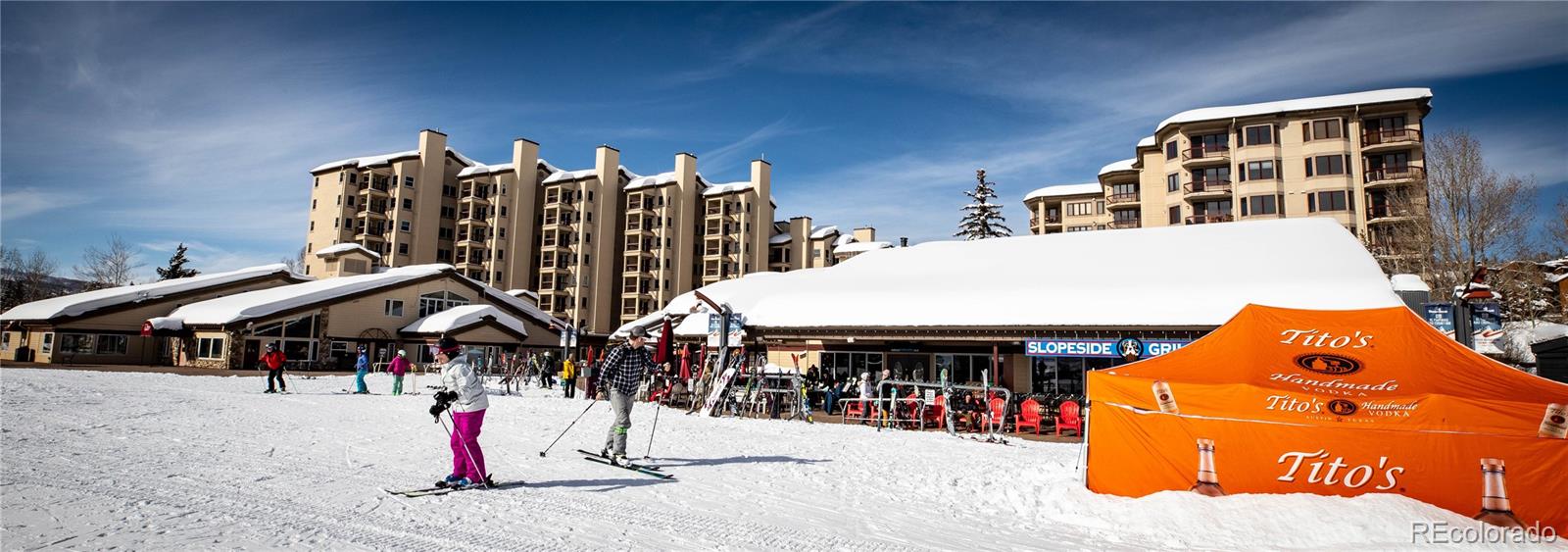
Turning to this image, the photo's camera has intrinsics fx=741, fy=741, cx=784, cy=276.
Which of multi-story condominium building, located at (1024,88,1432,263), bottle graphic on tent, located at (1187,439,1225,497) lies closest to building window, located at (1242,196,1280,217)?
multi-story condominium building, located at (1024,88,1432,263)

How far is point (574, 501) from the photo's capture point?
714 centimetres

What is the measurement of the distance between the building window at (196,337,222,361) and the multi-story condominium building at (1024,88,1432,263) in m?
57.1

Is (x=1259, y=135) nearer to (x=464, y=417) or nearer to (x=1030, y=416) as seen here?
(x=1030, y=416)

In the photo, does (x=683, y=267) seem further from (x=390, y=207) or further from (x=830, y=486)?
(x=830, y=486)

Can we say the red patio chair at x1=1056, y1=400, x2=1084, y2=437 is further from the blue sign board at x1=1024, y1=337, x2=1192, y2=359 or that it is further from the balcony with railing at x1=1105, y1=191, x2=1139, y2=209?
the balcony with railing at x1=1105, y1=191, x2=1139, y2=209

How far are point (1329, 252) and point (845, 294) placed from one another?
1399cm

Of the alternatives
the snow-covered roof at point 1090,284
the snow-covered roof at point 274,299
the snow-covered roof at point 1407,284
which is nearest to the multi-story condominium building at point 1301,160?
the snow-covered roof at point 1090,284

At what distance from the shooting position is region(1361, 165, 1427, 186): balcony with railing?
42.0 metres

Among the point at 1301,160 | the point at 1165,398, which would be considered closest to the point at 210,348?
the point at 1165,398

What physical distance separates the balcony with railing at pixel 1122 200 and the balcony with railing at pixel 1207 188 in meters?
7.22

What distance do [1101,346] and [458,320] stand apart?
3557 centimetres

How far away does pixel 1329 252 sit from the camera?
68.8 feet

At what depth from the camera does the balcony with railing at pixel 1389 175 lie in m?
42.0

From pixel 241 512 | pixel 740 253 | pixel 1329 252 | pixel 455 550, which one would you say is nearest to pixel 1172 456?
pixel 455 550
